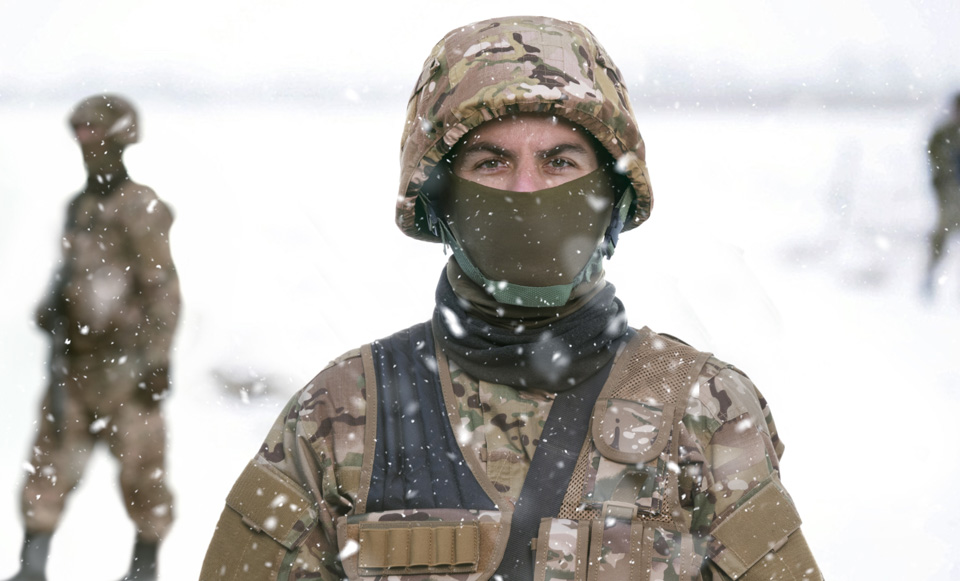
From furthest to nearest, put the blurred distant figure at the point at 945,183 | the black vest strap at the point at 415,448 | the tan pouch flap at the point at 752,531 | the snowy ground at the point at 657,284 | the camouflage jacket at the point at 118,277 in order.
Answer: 1. the blurred distant figure at the point at 945,183
2. the snowy ground at the point at 657,284
3. the camouflage jacket at the point at 118,277
4. the black vest strap at the point at 415,448
5. the tan pouch flap at the point at 752,531

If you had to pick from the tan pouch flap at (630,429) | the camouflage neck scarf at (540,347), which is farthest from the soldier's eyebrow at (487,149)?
the tan pouch flap at (630,429)

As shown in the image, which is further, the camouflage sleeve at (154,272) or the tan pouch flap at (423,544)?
the camouflage sleeve at (154,272)

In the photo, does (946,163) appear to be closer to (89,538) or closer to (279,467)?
(89,538)

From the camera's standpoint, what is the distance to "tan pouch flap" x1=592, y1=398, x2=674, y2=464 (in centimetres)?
225

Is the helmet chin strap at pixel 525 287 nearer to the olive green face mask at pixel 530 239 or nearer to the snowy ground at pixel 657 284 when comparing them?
the olive green face mask at pixel 530 239

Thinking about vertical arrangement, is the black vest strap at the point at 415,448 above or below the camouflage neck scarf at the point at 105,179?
below

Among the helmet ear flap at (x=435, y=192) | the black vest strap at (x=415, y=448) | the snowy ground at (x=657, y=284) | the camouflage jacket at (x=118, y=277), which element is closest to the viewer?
the black vest strap at (x=415, y=448)

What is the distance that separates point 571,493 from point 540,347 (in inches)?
14.4

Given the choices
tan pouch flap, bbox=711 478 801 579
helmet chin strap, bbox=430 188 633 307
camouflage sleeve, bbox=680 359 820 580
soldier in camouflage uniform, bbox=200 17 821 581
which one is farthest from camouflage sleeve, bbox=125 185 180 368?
tan pouch flap, bbox=711 478 801 579

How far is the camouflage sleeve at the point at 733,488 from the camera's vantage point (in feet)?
7.21

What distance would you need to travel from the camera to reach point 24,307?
8.99 metres

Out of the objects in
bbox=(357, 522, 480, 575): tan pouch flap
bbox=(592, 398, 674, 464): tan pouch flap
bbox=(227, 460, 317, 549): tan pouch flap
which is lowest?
bbox=(357, 522, 480, 575): tan pouch flap

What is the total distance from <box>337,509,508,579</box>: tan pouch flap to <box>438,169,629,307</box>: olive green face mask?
0.56 metres

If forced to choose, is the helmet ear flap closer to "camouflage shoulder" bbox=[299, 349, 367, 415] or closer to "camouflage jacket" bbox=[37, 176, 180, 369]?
"camouflage shoulder" bbox=[299, 349, 367, 415]
